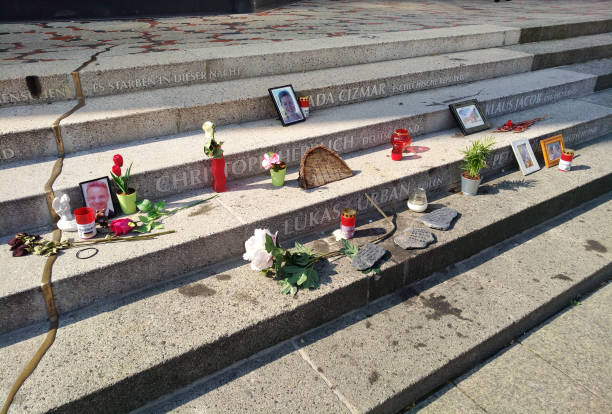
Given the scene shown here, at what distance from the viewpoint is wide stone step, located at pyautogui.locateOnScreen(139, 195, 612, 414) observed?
2391 mm

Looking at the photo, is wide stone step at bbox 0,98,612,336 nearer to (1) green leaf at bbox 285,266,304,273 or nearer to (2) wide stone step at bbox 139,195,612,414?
(1) green leaf at bbox 285,266,304,273

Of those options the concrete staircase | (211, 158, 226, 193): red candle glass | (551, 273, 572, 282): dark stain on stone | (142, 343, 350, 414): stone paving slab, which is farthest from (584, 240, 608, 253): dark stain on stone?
(211, 158, 226, 193): red candle glass

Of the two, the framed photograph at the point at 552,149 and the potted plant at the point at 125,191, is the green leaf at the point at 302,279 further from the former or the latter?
the framed photograph at the point at 552,149

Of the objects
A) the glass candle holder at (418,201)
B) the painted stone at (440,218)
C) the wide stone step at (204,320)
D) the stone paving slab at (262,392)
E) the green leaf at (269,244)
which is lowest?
the stone paving slab at (262,392)

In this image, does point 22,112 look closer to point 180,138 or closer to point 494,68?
point 180,138

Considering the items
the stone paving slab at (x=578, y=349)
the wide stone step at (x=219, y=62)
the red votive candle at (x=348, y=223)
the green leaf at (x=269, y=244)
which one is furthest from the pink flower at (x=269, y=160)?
the stone paving slab at (x=578, y=349)

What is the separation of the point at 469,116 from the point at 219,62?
283cm

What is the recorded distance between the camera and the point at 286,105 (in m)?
4.29

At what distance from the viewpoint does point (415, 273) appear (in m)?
3.29

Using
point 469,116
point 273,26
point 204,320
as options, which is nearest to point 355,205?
point 204,320

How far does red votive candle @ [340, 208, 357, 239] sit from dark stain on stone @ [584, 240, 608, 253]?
2.12 m

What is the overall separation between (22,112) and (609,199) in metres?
5.79

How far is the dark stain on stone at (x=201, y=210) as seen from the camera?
324cm

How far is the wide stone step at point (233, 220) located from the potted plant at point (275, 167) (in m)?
0.07
